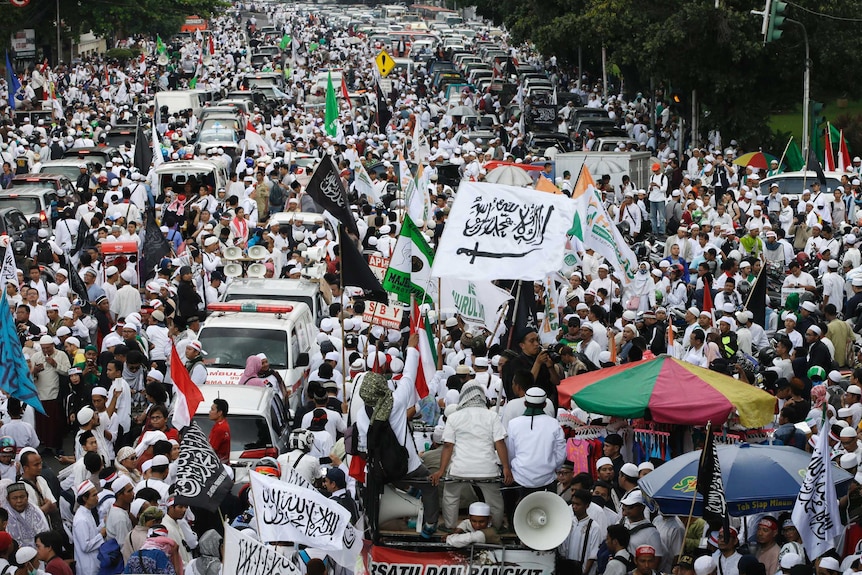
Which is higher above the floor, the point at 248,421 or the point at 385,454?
the point at 385,454

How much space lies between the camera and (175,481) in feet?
33.0

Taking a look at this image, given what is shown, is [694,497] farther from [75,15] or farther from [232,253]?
[75,15]

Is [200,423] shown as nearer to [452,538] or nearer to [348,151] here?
[452,538]

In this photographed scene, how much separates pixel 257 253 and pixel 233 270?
32.2 inches

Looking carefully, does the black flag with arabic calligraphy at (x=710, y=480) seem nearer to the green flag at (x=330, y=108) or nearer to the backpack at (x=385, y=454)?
the backpack at (x=385, y=454)

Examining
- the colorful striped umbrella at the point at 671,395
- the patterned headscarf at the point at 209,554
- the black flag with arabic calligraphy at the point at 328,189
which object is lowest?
the patterned headscarf at the point at 209,554

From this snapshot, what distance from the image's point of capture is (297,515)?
9.36 metres

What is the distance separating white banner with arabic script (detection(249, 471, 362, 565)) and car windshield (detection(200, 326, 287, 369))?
575 cm

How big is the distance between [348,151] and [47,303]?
13115mm

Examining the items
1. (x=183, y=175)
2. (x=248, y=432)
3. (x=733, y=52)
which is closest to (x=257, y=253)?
(x=183, y=175)

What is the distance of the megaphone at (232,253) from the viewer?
66.4ft

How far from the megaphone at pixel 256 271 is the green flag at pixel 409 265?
486 cm

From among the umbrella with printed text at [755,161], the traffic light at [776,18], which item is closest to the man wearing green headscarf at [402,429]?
the traffic light at [776,18]

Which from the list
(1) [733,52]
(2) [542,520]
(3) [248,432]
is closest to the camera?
(2) [542,520]
